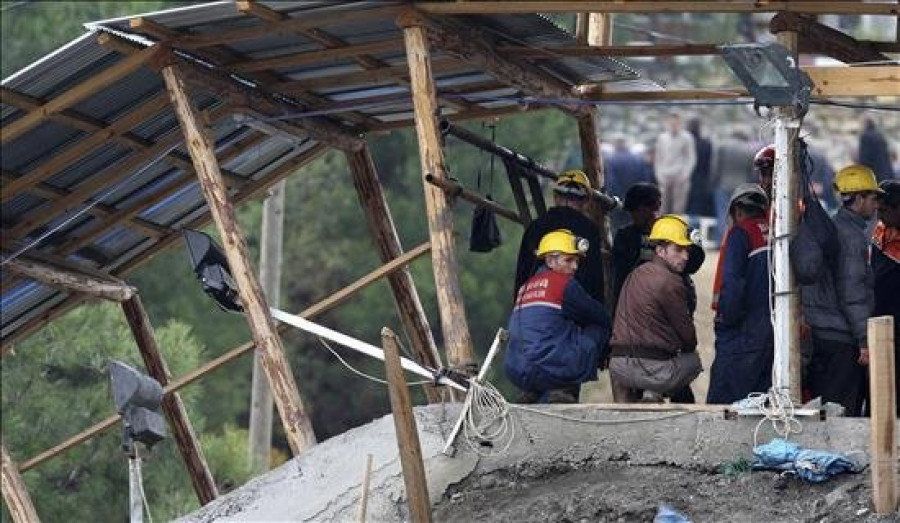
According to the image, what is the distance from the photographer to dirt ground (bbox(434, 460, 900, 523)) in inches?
573

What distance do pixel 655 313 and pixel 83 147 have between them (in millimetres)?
5037

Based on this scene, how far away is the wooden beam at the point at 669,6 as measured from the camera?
15.7m

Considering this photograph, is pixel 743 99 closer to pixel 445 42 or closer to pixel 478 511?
pixel 445 42

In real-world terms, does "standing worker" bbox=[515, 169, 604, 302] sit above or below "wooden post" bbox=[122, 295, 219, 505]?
above

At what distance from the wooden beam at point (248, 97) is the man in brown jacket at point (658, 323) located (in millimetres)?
3601

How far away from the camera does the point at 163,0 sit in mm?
42844

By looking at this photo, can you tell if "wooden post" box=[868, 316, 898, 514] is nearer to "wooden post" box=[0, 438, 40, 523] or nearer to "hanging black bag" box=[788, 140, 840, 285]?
"hanging black bag" box=[788, 140, 840, 285]

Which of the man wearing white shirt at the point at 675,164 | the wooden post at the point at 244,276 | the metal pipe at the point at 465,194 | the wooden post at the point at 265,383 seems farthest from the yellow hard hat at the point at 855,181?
the man wearing white shirt at the point at 675,164

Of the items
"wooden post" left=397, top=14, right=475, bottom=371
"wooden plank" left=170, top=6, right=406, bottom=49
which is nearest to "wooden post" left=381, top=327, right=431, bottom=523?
"wooden post" left=397, top=14, right=475, bottom=371

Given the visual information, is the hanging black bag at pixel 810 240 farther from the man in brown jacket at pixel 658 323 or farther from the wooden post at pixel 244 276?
the wooden post at pixel 244 276

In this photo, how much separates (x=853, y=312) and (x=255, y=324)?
4.10 meters

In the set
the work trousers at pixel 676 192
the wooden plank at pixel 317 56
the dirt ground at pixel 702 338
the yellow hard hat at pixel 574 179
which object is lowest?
the dirt ground at pixel 702 338

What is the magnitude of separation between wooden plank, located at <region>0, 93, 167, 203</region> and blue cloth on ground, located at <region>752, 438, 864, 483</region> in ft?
19.6

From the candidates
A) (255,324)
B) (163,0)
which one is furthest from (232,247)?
(163,0)
